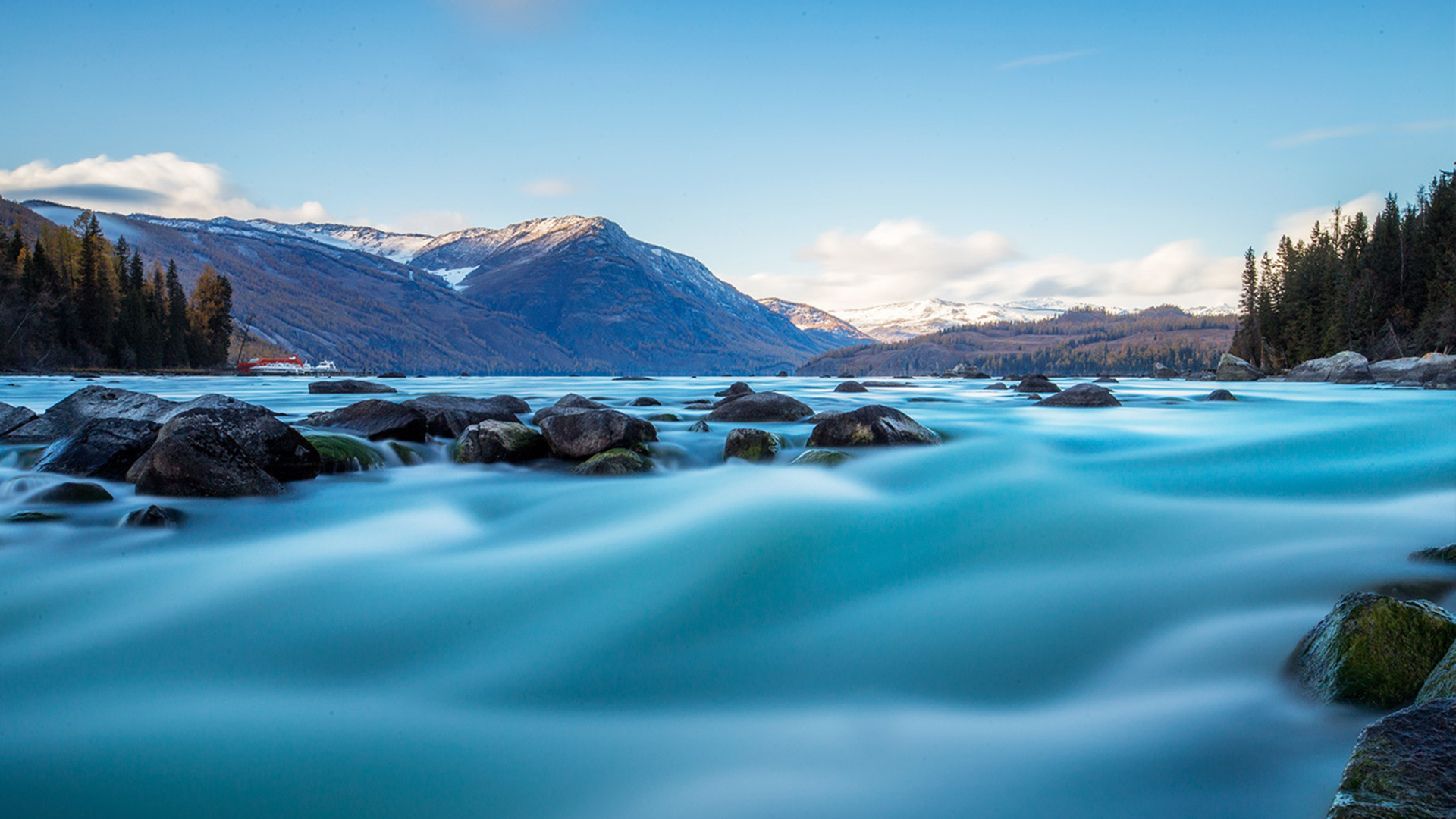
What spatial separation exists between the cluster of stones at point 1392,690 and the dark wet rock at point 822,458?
6260 millimetres

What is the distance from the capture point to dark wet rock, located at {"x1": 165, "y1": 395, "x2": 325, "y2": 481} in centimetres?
879

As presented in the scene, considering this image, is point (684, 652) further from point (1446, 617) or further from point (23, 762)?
point (1446, 617)

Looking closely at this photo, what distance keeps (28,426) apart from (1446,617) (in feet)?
53.7

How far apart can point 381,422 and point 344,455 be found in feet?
5.75

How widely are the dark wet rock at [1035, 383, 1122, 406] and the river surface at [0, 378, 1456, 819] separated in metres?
12.3

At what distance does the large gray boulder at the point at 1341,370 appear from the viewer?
48656 millimetres

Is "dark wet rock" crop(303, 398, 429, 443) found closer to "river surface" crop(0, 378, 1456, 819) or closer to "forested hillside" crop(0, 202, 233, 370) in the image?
"river surface" crop(0, 378, 1456, 819)

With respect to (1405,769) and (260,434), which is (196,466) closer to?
(260,434)

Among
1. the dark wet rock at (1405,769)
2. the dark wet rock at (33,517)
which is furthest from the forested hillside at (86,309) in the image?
the dark wet rock at (1405,769)

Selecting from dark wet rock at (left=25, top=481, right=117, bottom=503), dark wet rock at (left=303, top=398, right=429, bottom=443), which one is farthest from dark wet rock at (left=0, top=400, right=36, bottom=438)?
dark wet rock at (left=25, top=481, right=117, bottom=503)

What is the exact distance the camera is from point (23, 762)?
3379 millimetres

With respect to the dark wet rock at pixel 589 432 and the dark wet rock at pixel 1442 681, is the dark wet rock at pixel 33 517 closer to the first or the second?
the dark wet rock at pixel 589 432

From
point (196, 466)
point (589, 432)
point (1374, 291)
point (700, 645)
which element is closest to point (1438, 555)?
point (700, 645)

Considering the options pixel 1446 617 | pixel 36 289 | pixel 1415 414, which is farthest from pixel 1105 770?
pixel 36 289
